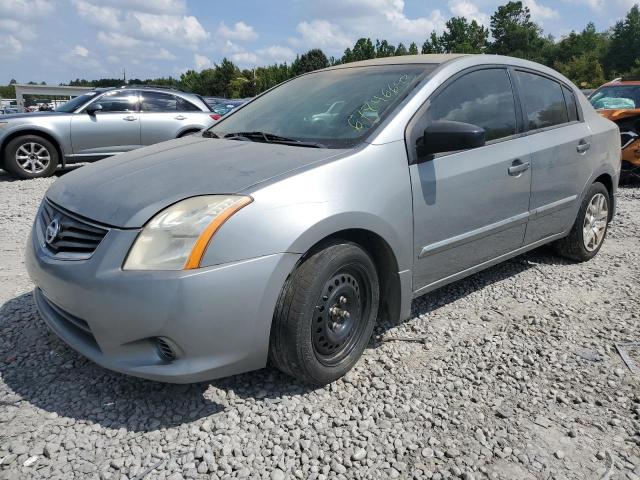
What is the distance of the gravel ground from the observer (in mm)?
2113

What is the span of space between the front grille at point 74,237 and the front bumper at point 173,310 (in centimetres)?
6

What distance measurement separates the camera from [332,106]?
315 centimetres

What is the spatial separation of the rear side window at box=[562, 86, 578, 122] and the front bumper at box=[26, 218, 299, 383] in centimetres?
299

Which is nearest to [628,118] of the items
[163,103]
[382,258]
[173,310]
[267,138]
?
[382,258]

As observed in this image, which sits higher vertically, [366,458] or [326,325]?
[326,325]

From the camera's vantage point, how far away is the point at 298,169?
8.11 feet

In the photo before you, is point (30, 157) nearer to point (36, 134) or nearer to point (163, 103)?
point (36, 134)

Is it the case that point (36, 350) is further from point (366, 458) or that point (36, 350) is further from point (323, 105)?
point (323, 105)

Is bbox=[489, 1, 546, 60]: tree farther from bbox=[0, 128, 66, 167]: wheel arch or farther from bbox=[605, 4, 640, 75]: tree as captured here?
bbox=[0, 128, 66, 167]: wheel arch

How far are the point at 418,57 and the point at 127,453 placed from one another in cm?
286

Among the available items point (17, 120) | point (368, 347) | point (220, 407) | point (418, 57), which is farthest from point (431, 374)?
point (17, 120)

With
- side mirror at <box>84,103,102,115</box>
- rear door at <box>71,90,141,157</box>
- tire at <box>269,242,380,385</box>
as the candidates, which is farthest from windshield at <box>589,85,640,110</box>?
side mirror at <box>84,103,102,115</box>

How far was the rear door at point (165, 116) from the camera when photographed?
9.40 meters

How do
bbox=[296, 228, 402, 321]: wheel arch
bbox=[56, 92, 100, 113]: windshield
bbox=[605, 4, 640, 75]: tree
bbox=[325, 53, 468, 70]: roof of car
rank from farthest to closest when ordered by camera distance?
bbox=[605, 4, 640, 75]: tree, bbox=[56, 92, 100, 113]: windshield, bbox=[325, 53, 468, 70]: roof of car, bbox=[296, 228, 402, 321]: wheel arch
